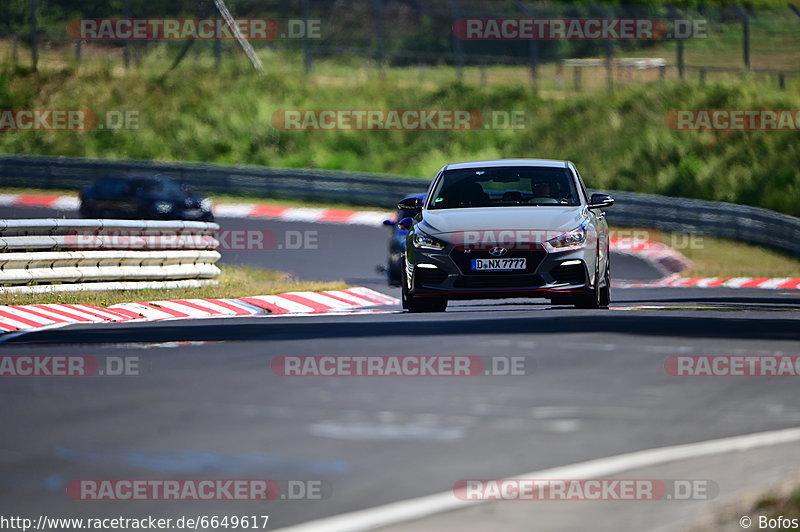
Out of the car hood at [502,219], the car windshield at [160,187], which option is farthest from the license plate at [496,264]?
the car windshield at [160,187]

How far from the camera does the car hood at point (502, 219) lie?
1417 cm

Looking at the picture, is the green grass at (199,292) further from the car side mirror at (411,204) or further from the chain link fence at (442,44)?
the chain link fence at (442,44)

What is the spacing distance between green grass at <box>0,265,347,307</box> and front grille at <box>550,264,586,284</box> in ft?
19.3

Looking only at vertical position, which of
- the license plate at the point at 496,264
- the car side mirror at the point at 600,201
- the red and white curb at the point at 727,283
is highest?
the car side mirror at the point at 600,201

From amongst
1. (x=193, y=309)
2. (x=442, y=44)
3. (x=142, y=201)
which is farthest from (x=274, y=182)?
(x=193, y=309)

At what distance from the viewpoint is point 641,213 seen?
3431cm

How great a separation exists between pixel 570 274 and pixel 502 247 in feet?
2.50

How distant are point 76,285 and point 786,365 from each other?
9994 millimetres

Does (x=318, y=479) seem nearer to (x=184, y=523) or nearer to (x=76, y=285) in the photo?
(x=184, y=523)

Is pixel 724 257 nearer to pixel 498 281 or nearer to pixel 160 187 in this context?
pixel 160 187

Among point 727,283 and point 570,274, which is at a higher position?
point 570,274

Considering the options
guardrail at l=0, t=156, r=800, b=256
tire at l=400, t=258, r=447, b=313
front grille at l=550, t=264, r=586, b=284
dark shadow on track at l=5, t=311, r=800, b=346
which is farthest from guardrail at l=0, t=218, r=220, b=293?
guardrail at l=0, t=156, r=800, b=256

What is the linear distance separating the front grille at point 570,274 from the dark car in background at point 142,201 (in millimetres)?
19068

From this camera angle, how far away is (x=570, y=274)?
14250 millimetres
